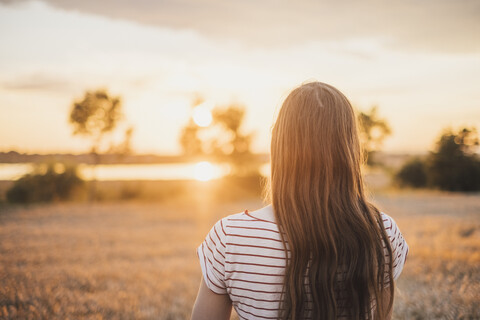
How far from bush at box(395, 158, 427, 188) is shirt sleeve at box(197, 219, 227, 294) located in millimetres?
45122

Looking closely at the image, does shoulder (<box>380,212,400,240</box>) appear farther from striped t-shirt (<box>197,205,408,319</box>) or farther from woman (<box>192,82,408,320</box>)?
striped t-shirt (<box>197,205,408,319</box>)

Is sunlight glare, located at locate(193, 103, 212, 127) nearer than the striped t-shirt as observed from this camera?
No

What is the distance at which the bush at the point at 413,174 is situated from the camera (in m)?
42.0

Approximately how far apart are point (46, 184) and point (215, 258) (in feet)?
106

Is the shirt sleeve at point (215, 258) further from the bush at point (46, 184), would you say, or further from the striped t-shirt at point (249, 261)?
the bush at point (46, 184)

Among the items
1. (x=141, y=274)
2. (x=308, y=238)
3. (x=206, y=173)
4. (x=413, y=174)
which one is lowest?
(x=413, y=174)

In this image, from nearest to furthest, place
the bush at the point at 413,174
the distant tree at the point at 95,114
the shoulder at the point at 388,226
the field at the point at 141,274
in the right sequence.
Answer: the shoulder at the point at 388,226 → the field at the point at 141,274 → the distant tree at the point at 95,114 → the bush at the point at 413,174

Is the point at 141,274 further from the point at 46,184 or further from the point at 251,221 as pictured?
the point at 46,184

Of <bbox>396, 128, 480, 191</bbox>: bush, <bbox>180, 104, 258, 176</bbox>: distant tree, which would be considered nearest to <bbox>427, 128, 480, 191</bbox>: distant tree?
<bbox>396, 128, 480, 191</bbox>: bush

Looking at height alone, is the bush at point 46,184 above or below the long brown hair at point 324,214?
below

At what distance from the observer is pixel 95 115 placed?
94.6 feet

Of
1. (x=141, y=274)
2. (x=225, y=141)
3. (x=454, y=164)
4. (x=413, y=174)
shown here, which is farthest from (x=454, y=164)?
(x=141, y=274)

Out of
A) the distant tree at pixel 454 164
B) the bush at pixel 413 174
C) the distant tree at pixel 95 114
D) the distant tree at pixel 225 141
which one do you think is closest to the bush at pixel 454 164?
the distant tree at pixel 454 164

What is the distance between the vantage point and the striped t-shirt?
1708 millimetres
